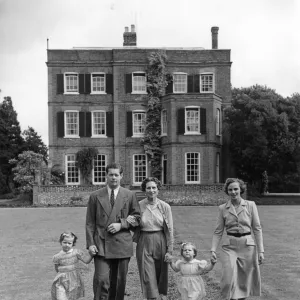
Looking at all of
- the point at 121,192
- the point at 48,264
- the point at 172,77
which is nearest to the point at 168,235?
the point at 121,192

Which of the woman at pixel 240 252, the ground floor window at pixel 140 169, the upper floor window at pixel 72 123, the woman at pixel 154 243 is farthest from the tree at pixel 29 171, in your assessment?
the woman at pixel 240 252

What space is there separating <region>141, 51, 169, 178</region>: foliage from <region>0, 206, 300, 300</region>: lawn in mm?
14916

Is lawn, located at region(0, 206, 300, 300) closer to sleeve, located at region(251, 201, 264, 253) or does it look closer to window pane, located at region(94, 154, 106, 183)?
sleeve, located at region(251, 201, 264, 253)

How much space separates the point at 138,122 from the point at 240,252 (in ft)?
97.2

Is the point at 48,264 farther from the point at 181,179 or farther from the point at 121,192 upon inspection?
the point at 181,179

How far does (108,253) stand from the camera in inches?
251

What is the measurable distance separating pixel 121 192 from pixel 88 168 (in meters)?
28.6

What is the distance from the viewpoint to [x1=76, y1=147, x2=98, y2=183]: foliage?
A: 34906 mm

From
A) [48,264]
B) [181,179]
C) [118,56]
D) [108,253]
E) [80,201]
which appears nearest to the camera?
[108,253]

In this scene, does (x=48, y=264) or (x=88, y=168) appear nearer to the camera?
(x=48, y=264)

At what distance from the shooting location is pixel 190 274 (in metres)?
6.23

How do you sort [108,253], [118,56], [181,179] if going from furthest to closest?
[118,56], [181,179], [108,253]

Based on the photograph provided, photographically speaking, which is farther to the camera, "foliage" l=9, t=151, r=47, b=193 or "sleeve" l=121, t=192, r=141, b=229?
"foliage" l=9, t=151, r=47, b=193

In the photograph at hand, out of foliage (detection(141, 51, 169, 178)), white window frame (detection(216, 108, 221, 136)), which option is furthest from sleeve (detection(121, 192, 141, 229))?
white window frame (detection(216, 108, 221, 136))
